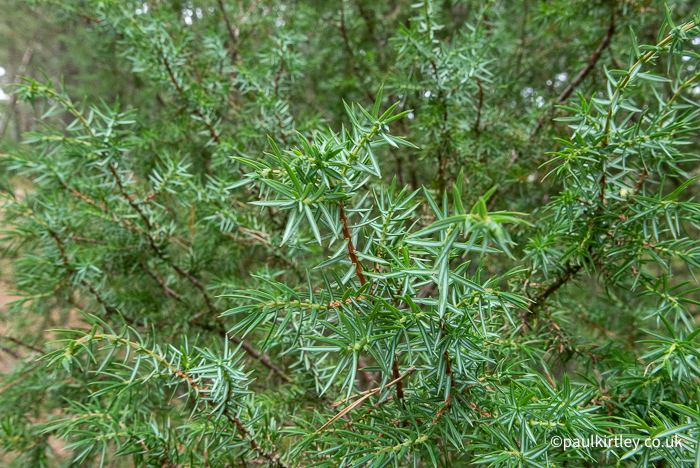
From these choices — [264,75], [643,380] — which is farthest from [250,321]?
[264,75]

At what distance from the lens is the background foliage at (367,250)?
564mm

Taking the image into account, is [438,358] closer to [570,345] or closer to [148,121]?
[570,345]

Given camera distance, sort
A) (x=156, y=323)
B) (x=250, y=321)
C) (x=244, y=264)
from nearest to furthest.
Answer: (x=250, y=321) → (x=156, y=323) → (x=244, y=264)

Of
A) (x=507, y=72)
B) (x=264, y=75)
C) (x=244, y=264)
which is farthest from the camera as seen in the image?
(x=244, y=264)

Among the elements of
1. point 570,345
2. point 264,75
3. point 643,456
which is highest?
point 264,75

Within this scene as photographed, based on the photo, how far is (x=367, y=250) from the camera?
59cm

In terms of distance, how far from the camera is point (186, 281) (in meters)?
1.52

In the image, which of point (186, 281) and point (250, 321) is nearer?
point (250, 321)

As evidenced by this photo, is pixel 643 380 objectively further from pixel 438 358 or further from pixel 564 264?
pixel 438 358

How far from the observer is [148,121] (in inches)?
73.6

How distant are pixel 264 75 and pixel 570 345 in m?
1.34

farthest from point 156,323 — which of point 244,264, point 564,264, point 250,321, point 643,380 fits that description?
point 643,380

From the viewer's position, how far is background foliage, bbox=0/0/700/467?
1.85 feet

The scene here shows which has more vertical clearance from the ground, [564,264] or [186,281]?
[186,281]
